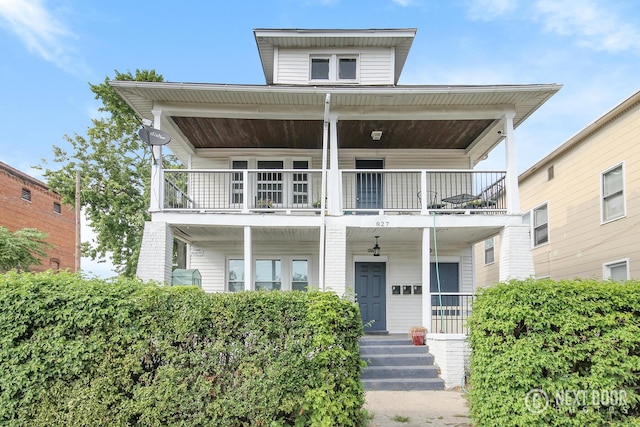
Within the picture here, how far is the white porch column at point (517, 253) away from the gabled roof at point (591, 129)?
361cm

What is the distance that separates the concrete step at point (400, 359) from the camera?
8375mm

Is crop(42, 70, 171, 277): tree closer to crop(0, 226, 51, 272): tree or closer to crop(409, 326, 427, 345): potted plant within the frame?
crop(0, 226, 51, 272): tree

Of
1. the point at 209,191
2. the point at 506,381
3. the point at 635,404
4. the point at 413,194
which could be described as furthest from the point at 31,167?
the point at 635,404

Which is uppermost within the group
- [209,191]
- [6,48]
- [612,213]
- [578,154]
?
[6,48]

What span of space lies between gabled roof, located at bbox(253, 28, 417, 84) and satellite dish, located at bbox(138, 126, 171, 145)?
4.63 m

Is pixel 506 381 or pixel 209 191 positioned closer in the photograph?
pixel 506 381

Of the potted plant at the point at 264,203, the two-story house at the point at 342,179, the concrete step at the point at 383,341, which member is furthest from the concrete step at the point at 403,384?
the potted plant at the point at 264,203

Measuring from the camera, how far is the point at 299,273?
38.8 ft

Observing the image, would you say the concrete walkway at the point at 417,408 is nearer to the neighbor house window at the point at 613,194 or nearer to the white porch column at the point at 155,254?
the white porch column at the point at 155,254

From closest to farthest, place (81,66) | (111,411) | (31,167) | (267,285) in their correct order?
(111,411) < (267,285) < (81,66) < (31,167)

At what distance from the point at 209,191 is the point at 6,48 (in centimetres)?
1074

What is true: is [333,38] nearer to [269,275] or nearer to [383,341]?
[269,275]

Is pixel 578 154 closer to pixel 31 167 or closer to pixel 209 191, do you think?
pixel 209 191

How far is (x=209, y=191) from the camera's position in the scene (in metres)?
12.0
